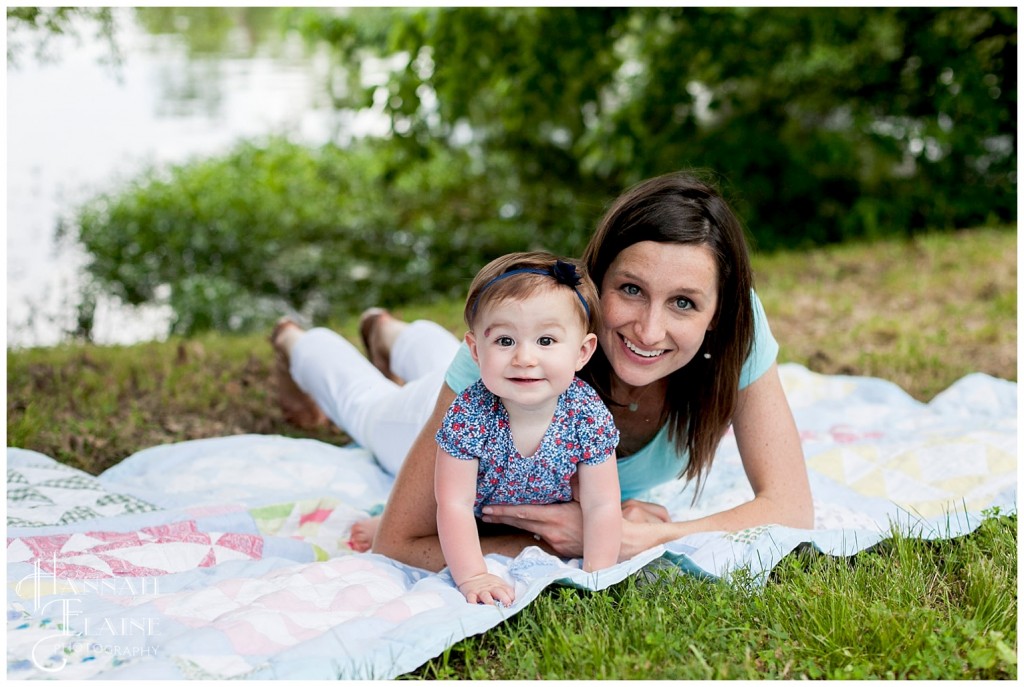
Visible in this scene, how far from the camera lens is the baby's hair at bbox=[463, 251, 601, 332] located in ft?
7.36

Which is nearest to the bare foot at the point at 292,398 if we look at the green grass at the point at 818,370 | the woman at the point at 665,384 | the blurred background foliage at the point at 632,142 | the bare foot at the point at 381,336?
the green grass at the point at 818,370

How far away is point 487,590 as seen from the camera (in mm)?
2297

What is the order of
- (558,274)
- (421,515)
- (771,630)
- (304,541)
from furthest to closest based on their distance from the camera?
(304,541), (421,515), (558,274), (771,630)

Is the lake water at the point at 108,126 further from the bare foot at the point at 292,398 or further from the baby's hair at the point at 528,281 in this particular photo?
the baby's hair at the point at 528,281

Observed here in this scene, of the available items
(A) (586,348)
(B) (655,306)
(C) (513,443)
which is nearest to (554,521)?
(C) (513,443)

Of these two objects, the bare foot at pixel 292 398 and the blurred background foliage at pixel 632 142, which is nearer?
the bare foot at pixel 292 398

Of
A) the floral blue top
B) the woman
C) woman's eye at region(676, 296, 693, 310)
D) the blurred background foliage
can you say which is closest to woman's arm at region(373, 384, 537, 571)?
the woman

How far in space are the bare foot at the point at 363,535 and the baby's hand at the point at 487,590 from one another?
74cm

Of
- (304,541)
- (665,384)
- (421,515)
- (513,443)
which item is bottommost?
(304,541)

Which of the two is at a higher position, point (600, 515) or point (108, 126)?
point (108, 126)

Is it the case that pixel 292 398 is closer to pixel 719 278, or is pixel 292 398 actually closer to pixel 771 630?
pixel 719 278

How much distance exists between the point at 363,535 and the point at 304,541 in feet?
0.58

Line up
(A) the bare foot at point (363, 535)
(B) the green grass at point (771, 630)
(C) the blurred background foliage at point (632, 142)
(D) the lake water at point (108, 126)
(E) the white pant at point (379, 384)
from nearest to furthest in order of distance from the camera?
(B) the green grass at point (771, 630), (A) the bare foot at point (363, 535), (E) the white pant at point (379, 384), (D) the lake water at point (108, 126), (C) the blurred background foliage at point (632, 142)

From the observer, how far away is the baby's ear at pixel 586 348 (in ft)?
7.72
